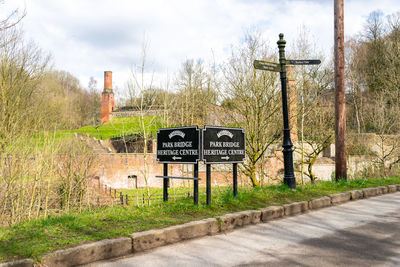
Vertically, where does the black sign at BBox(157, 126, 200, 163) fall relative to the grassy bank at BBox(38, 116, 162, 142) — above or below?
below

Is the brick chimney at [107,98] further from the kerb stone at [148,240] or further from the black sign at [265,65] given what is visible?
the kerb stone at [148,240]

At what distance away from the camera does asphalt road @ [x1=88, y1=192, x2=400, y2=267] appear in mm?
4359

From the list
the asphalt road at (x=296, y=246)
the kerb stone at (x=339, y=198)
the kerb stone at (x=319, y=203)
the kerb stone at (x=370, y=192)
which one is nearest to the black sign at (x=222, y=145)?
the asphalt road at (x=296, y=246)

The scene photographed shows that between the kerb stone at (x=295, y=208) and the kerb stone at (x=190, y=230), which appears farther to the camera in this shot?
the kerb stone at (x=295, y=208)

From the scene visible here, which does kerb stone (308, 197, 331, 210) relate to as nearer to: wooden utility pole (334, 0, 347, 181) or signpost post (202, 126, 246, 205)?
signpost post (202, 126, 246, 205)

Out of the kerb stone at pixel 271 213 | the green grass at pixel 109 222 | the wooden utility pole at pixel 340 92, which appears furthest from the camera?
the wooden utility pole at pixel 340 92

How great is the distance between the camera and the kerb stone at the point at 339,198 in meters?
8.60

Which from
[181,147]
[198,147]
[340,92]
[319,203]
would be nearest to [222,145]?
[198,147]

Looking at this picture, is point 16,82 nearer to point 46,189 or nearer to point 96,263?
point 46,189

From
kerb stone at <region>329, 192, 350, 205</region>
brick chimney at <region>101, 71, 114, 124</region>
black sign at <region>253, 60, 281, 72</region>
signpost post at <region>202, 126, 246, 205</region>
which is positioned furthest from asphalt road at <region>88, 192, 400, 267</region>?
brick chimney at <region>101, 71, 114, 124</region>

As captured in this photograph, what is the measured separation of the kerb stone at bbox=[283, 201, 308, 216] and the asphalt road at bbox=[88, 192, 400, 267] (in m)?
0.27

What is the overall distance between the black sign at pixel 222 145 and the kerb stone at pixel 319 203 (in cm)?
199

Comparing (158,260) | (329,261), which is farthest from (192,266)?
(329,261)

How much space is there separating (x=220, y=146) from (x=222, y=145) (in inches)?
3.1
